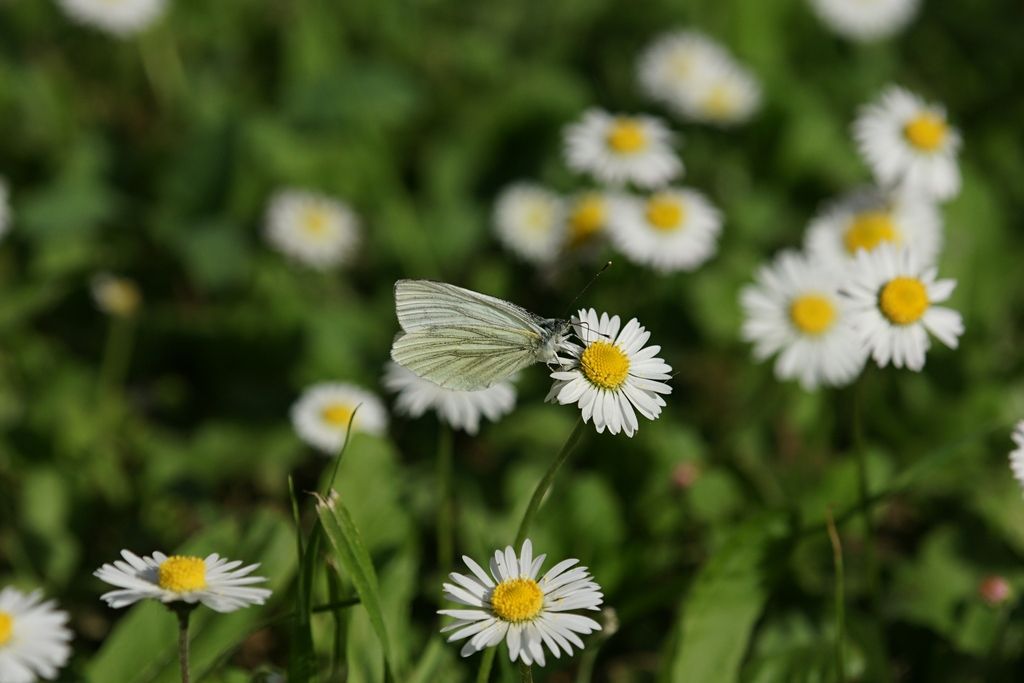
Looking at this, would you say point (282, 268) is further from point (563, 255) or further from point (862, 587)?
point (862, 587)

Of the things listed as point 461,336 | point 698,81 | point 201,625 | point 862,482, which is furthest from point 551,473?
point 698,81

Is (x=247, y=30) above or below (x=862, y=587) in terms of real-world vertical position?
above

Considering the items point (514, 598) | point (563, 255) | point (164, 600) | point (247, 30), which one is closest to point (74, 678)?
point (164, 600)

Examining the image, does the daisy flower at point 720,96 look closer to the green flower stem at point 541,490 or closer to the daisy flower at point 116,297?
the daisy flower at point 116,297

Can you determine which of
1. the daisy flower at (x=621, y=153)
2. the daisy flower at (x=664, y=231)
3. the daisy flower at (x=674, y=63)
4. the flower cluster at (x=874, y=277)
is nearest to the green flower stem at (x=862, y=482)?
the flower cluster at (x=874, y=277)

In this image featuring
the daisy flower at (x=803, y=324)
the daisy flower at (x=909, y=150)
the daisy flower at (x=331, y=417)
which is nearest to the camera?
the daisy flower at (x=803, y=324)

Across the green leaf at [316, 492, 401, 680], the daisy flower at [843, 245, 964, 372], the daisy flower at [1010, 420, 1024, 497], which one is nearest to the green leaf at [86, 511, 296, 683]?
the green leaf at [316, 492, 401, 680]
